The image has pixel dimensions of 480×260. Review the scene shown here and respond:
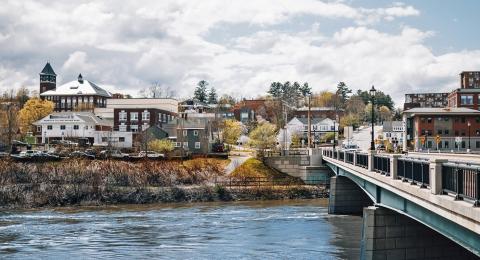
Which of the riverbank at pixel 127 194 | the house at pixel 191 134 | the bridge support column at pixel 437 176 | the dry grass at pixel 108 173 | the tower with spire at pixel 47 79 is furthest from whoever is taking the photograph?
the tower with spire at pixel 47 79

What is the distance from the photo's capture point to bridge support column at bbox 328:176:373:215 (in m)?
48.5

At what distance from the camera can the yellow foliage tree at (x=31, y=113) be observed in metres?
126

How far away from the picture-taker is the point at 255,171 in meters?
74.2

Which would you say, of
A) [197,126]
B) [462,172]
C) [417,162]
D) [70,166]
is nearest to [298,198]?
[70,166]

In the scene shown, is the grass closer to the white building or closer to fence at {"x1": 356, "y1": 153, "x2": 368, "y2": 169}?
fence at {"x1": 356, "y1": 153, "x2": 368, "y2": 169}

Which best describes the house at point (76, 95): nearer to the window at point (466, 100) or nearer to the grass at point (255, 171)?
the grass at point (255, 171)

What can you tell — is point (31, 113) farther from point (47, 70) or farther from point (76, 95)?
point (47, 70)

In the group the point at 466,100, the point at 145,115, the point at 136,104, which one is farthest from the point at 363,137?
the point at 136,104

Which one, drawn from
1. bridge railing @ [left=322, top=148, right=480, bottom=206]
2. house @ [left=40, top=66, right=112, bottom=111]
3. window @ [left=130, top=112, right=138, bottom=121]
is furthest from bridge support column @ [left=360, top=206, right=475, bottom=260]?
house @ [left=40, top=66, right=112, bottom=111]

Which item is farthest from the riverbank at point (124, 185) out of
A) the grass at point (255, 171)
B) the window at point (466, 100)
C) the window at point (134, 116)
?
the window at point (466, 100)

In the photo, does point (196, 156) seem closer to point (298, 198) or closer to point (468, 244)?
point (298, 198)

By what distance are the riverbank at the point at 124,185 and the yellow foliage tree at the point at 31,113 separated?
58168mm

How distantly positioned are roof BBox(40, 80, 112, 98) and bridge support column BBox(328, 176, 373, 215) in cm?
12315

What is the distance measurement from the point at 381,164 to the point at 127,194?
41.3 metres
